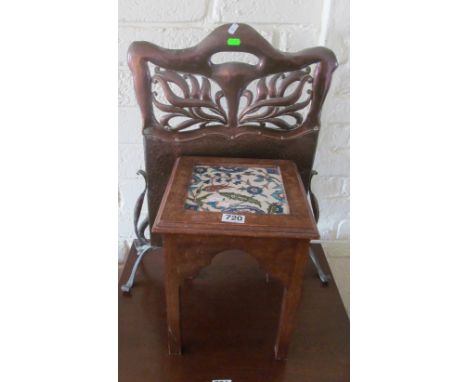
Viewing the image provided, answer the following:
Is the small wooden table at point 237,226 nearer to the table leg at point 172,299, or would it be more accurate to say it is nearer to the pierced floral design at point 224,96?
the table leg at point 172,299

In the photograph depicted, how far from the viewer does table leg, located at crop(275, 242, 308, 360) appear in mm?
Answer: 644

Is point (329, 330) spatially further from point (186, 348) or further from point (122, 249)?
point (122, 249)

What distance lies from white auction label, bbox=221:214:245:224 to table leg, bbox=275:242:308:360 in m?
0.10

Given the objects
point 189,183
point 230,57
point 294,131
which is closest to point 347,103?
point 294,131

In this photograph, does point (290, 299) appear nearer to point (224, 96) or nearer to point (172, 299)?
point (172, 299)

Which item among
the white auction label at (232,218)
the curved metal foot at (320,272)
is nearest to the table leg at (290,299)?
the white auction label at (232,218)

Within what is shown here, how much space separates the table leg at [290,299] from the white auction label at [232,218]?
10 cm

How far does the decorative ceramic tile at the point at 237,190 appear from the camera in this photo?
2.19 ft

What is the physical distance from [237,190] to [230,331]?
1.12 ft

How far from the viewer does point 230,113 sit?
854 mm

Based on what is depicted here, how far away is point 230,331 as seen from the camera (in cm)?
86

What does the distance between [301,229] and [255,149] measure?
0.31 meters

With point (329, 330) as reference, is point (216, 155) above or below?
above

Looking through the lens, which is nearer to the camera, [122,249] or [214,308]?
[214,308]
